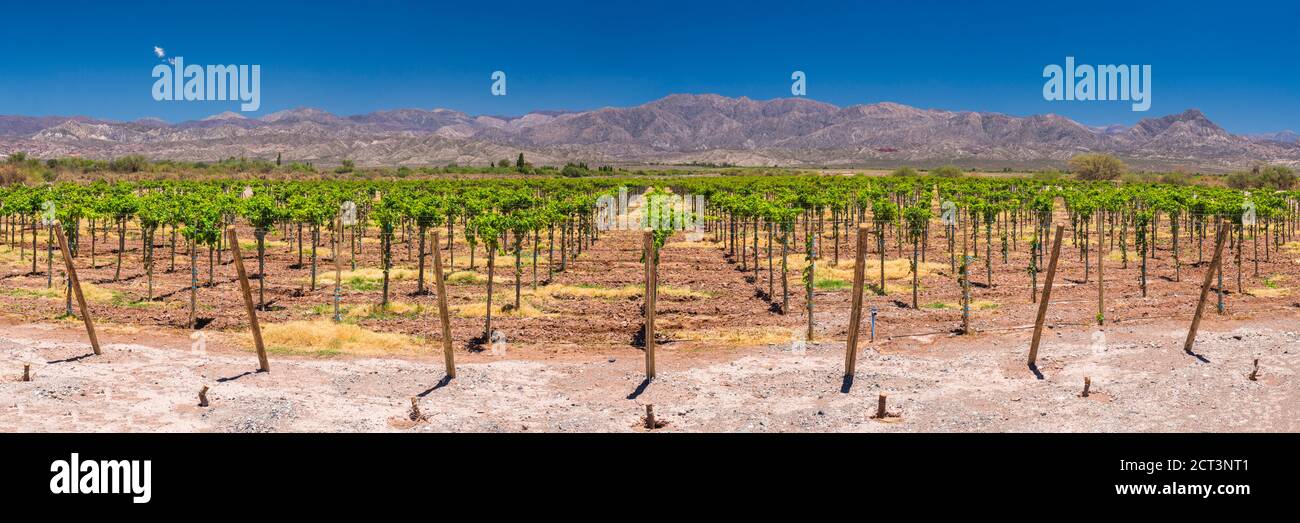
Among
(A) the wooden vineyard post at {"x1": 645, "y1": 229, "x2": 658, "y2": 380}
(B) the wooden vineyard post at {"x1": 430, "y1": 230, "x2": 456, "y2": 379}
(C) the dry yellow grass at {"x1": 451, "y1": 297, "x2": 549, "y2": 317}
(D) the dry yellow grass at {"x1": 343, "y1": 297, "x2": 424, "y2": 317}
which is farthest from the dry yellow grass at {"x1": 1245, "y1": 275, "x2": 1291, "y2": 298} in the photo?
(D) the dry yellow grass at {"x1": 343, "y1": 297, "x2": 424, "y2": 317}

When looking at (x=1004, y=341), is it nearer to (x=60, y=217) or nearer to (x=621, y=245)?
(x=621, y=245)

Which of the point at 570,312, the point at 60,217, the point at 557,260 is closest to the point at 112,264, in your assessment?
the point at 60,217

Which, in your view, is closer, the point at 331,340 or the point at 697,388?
the point at 697,388

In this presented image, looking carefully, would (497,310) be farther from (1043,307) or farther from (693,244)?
(693,244)

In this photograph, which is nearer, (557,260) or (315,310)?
(315,310)

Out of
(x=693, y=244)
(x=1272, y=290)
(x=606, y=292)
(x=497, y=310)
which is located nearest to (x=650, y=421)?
(x=497, y=310)

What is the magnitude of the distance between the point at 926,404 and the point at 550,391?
6.62 m

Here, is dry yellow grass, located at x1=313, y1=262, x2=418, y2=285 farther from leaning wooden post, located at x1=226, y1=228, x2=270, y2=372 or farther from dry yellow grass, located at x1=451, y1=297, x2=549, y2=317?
leaning wooden post, located at x1=226, y1=228, x2=270, y2=372

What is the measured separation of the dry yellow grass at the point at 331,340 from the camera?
60.0 feet

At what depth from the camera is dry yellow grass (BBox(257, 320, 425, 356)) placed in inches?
720

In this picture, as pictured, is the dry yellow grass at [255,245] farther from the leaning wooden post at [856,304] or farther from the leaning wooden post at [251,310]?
the leaning wooden post at [856,304]

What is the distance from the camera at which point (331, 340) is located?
18828 millimetres
